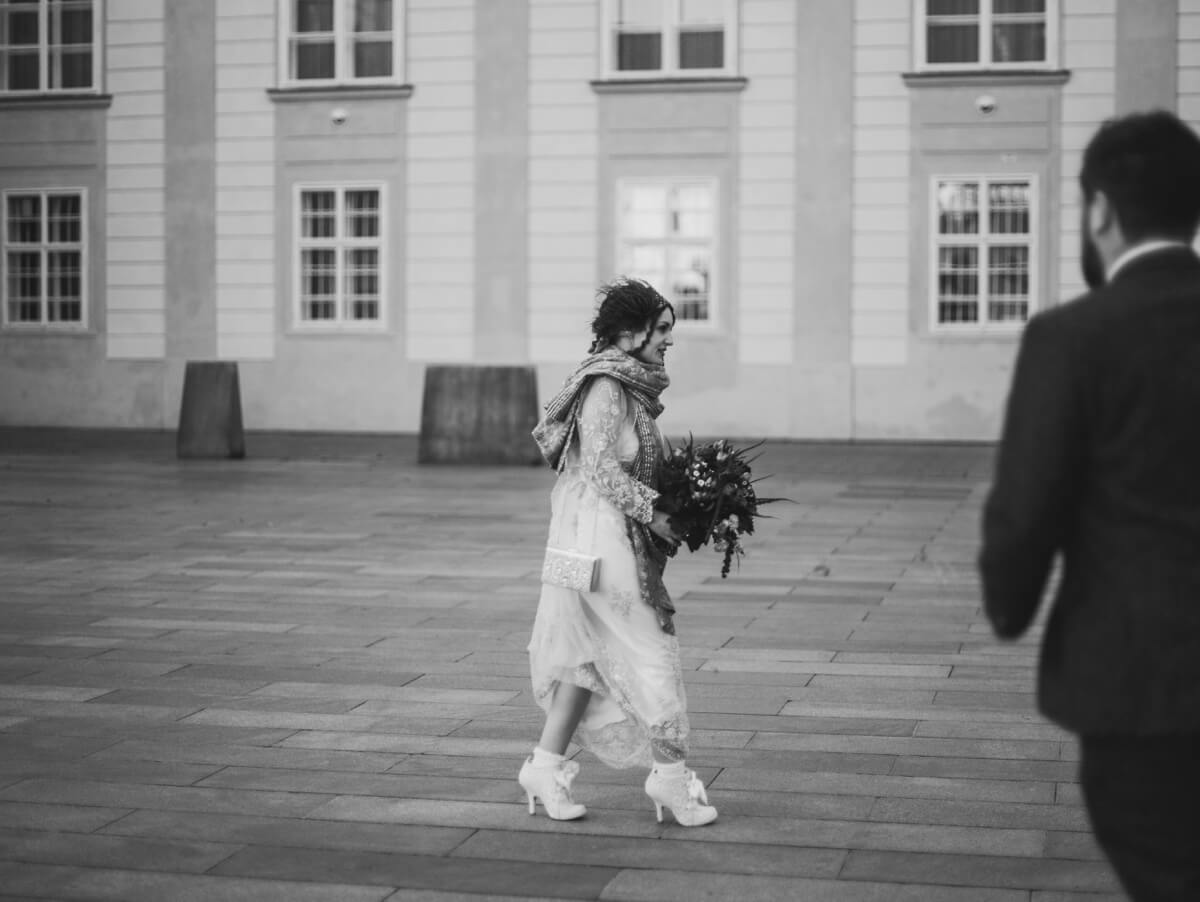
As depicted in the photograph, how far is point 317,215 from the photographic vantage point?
27.2 metres

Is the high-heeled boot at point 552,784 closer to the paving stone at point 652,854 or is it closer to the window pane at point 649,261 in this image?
the paving stone at point 652,854

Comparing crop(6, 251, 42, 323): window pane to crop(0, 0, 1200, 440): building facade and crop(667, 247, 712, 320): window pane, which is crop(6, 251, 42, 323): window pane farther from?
crop(667, 247, 712, 320): window pane

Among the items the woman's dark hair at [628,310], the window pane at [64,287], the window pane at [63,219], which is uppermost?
the window pane at [63,219]

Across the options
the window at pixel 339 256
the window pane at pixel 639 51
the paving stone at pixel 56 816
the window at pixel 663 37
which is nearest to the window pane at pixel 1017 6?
the window at pixel 663 37

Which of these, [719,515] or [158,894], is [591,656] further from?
[158,894]

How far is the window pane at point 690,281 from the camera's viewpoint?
2592 centimetres

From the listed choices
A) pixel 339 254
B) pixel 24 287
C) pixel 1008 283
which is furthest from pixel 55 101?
pixel 1008 283

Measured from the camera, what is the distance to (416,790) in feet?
19.2

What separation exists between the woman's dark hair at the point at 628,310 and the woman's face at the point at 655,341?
0.4 inches

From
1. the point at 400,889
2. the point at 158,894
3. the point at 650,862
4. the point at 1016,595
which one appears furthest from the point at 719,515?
the point at 1016,595

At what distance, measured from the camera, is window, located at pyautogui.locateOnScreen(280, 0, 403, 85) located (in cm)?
2688

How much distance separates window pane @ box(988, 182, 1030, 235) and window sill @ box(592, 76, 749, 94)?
3.78 metres

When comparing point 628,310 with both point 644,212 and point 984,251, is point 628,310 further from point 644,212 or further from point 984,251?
point 644,212

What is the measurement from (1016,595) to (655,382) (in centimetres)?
284
